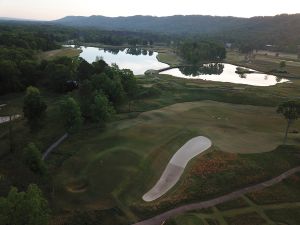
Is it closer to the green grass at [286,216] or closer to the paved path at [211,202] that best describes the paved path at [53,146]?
the paved path at [211,202]

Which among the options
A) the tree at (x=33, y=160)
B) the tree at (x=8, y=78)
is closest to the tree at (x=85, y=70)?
the tree at (x=8, y=78)

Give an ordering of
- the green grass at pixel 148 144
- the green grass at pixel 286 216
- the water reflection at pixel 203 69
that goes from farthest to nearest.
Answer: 1. the water reflection at pixel 203 69
2. the green grass at pixel 148 144
3. the green grass at pixel 286 216

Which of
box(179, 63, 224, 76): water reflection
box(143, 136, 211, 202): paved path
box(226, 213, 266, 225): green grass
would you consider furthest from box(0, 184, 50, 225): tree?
box(179, 63, 224, 76): water reflection

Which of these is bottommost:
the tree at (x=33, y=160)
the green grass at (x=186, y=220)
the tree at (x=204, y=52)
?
the tree at (x=204, y=52)

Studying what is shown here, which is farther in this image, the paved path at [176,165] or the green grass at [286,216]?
the paved path at [176,165]

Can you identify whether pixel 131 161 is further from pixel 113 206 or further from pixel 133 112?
pixel 133 112

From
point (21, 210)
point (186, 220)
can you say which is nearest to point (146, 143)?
point (186, 220)
